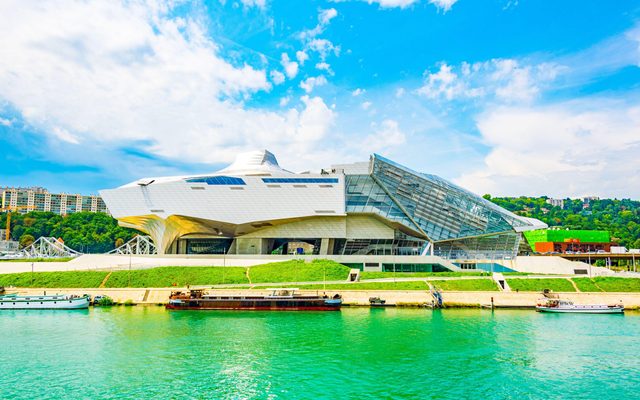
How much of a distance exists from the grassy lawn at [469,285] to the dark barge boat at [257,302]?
40.1 feet

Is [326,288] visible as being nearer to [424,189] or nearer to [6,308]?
[424,189]

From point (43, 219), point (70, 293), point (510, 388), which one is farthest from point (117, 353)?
point (43, 219)

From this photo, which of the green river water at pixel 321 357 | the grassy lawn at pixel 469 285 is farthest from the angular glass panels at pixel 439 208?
the green river water at pixel 321 357

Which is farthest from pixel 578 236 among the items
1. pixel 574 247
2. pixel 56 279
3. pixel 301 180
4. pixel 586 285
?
pixel 56 279

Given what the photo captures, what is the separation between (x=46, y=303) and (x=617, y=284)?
6168 cm

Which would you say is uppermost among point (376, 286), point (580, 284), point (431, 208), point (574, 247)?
point (431, 208)

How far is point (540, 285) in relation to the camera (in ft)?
163

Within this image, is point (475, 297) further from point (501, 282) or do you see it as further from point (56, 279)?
point (56, 279)

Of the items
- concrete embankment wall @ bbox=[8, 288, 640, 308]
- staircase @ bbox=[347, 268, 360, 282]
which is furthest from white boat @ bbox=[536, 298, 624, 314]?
staircase @ bbox=[347, 268, 360, 282]

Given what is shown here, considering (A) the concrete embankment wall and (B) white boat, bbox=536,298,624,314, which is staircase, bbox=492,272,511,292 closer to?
(A) the concrete embankment wall

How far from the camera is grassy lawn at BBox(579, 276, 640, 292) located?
48812mm

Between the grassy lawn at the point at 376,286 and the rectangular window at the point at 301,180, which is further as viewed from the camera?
the rectangular window at the point at 301,180

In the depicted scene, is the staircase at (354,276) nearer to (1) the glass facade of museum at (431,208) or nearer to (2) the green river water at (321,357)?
(2) the green river water at (321,357)

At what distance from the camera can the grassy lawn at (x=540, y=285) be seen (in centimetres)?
4866
